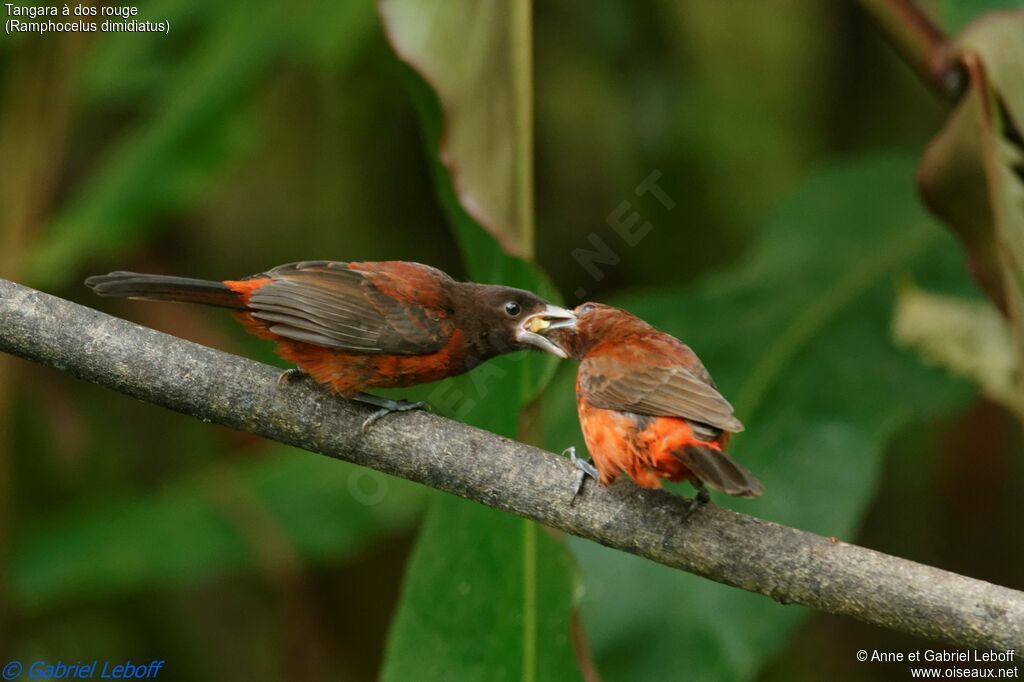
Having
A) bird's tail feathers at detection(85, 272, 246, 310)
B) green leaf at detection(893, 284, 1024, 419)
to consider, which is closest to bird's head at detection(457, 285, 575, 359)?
bird's tail feathers at detection(85, 272, 246, 310)

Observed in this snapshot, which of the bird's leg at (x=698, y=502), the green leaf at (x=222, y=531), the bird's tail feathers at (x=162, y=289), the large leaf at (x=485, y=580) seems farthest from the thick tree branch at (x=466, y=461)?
the green leaf at (x=222, y=531)

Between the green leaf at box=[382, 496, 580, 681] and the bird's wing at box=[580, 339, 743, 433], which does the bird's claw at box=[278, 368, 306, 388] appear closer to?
the green leaf at box=[382, 496, 580, 681]

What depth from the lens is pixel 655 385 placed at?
2232mm

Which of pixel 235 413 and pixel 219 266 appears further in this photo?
pixel 219 266

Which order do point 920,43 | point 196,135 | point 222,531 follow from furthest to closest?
point 222,531
point 196,135
point 920,43

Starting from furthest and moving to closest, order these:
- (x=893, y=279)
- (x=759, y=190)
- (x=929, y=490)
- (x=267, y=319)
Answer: (x=759, y=190), (x=929, y=490), (x=893, y=279), (x=267, y=319)

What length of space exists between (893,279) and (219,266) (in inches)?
121

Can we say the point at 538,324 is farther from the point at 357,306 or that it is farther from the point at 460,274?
the point at 460,274

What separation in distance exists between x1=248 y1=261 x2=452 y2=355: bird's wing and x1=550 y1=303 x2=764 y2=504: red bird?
15.8 inches

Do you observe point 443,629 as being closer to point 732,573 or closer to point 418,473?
point 418,473

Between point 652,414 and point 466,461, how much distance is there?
15.6 inches

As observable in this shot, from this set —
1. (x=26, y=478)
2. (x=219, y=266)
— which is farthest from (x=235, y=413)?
(x=26, y=478)

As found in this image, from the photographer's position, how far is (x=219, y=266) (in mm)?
5219

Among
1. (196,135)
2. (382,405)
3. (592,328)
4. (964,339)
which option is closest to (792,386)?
(964,339)
